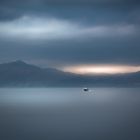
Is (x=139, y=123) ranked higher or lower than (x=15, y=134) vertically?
higher

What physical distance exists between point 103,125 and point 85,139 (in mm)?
13637

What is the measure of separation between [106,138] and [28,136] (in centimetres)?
1012

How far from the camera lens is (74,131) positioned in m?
51.7

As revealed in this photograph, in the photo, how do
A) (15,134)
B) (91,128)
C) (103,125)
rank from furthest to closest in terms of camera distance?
(103,125), (91,128), (15,134)

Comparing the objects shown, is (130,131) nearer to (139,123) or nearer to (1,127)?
(139,123)

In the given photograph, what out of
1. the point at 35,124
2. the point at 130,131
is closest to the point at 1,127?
the point at 35,124

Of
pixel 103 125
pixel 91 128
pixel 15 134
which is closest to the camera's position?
pixel 15 134


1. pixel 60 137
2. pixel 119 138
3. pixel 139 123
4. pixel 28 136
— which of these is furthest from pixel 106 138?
pixel 139 123

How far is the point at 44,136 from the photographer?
155 feet

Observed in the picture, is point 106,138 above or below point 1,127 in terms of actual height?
below

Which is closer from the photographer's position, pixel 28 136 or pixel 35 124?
pixel 28 136

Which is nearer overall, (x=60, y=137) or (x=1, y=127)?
(x=60, y=137)

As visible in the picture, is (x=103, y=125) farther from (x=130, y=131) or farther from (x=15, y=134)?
(x=15, y=134)

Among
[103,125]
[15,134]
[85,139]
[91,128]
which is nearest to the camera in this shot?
[85,139]
